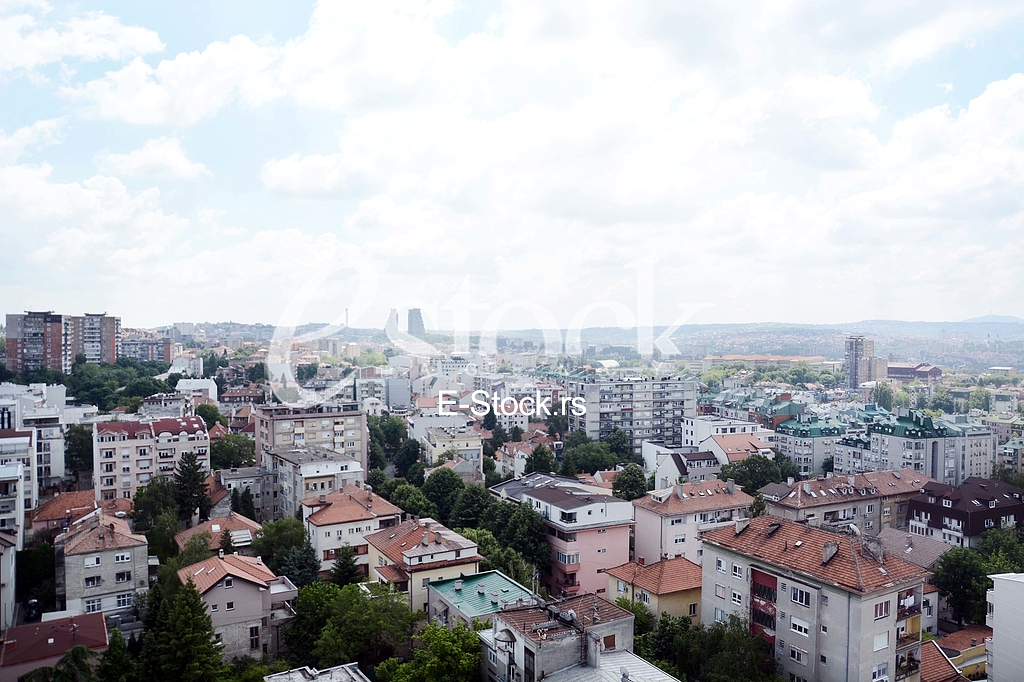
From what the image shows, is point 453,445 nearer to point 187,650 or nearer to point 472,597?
point 472,597

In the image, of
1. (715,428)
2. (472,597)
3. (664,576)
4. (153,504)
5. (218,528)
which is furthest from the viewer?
(715,428)

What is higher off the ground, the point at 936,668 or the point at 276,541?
the point at 276,541

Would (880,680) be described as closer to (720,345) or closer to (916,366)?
(720,345)

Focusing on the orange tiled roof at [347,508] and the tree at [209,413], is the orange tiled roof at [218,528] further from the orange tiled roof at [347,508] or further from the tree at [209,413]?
the tree at [209,413]

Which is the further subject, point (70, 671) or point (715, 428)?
point (715, 428)

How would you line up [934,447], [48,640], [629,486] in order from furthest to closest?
1. [934,447]
2. [629,486]
3. [48,640]

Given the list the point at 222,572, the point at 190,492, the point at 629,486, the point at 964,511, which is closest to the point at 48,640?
the point at 222,572

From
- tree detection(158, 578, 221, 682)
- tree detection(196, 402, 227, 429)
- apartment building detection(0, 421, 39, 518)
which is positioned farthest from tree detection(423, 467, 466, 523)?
tree detection(196, 402, 227, 429)

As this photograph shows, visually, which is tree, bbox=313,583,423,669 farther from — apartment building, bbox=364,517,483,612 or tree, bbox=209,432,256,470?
tree, bbox=209,432,256,470
